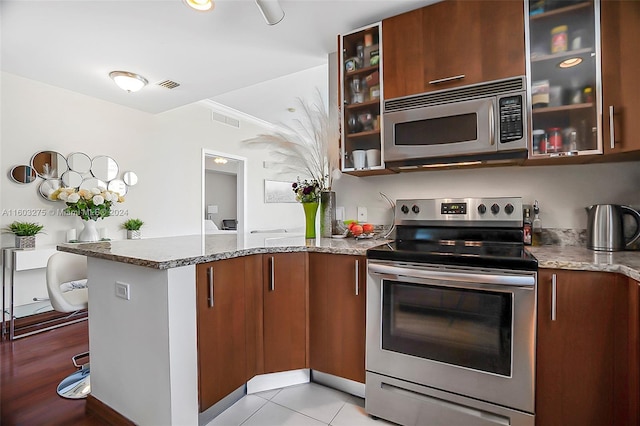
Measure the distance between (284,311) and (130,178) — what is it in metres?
3.23

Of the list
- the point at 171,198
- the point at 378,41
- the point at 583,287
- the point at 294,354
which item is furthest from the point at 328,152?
the point at 171,198

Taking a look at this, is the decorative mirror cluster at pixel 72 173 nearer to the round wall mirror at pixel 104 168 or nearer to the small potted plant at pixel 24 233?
the round wall mirror at pixel 104 168

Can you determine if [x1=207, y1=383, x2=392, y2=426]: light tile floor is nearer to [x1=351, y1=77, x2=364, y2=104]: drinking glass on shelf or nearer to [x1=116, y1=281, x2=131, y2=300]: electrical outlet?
[x1=116, y1=281, x2=131, y2=300]: electrical outlet

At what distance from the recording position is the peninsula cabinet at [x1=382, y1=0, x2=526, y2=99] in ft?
5.34

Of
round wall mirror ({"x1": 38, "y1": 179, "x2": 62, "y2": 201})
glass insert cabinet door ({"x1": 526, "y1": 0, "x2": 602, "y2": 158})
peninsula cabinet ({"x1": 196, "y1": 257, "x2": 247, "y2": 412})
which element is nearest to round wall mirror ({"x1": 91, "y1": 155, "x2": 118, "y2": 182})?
round wall mirror ({"x1": 38, "y1": 179, "x2": 62, "y2": 201})

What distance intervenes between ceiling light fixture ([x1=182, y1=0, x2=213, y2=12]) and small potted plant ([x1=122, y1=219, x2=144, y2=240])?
2.85m

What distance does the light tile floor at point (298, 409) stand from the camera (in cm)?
160

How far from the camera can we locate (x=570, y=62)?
5.09ft

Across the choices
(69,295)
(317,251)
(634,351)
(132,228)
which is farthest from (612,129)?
(132,228)

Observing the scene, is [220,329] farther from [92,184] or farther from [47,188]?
[92,184]

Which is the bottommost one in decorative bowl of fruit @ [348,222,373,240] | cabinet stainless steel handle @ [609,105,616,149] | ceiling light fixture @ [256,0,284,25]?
decorative bowl of fruit @ [348,222,373,240]

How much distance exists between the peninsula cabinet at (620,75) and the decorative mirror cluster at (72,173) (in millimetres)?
4550

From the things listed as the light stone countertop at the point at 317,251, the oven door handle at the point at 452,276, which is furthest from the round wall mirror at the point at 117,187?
the oven door handle at the point at 452,276

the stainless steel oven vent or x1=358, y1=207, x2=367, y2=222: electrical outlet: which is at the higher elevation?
the stainless steel oven vent
